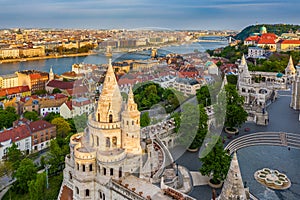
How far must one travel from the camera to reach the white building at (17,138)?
2202 cm

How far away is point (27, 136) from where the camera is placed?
924 inches

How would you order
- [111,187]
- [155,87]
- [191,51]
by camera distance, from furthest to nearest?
1. [191,51]
2. [155,87]
3. [111,187]

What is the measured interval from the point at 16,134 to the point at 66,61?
62.7m

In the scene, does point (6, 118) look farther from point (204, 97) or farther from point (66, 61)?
point (66, 61)

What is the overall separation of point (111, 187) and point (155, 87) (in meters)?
21.5

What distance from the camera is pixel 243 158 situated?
18703 mm

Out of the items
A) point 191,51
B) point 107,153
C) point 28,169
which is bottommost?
point 28,169

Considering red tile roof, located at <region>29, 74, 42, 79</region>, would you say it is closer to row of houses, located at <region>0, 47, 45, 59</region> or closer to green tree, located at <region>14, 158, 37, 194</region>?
green tree, located at <region>14, 158, 37, 194</region>

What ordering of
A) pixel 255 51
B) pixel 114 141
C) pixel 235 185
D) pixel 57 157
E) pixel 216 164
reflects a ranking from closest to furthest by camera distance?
pixel 235 185 < pixel 114 141 < pixel 216 164 < pixel 57 157 < pixel 255 51

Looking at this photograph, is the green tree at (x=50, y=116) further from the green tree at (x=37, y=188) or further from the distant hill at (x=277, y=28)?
the distant hill at (x=277, y=28)

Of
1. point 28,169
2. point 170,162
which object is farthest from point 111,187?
point 28,169

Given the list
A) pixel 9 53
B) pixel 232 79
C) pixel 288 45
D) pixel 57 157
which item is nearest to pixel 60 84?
pixel 232 79

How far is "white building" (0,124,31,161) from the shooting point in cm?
2202

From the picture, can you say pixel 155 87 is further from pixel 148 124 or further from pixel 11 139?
pixel 11 139
